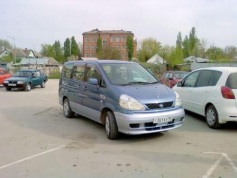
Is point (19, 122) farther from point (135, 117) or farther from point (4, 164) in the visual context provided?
point (135, 117)

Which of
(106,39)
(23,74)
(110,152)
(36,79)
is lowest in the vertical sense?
(110,152)

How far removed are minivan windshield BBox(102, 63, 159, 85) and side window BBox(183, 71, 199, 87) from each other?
184cm

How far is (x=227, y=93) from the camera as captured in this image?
6.62 meters

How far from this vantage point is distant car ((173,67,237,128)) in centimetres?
658

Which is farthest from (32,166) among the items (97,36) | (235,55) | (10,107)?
(97,36)

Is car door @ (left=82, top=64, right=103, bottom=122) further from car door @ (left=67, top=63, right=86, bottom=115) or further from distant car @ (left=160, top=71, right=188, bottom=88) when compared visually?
distant car @ (left=160, top=71, right=188, bottom=88)

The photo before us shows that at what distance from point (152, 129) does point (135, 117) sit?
48 cm

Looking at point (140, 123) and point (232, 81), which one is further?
point (232, 81)

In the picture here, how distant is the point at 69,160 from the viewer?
15.9 ft

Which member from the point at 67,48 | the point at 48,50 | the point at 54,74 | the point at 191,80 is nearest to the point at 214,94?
the point at 191,80

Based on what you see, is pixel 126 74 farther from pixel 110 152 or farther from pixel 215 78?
pixel 215 78

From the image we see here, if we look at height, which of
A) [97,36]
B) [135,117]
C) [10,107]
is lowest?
[10,107]

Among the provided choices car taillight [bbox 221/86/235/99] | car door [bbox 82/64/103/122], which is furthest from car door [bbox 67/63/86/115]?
car taillight [bbox 221/86/235/99]

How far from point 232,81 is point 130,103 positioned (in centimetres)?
278
